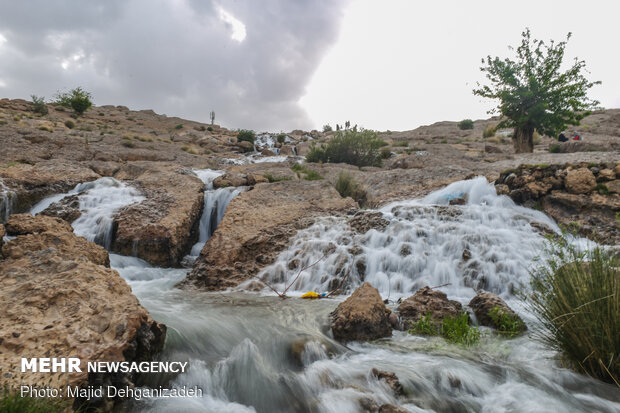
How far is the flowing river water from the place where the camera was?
9.02ft

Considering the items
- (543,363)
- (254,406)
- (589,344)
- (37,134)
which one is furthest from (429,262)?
(37,134)

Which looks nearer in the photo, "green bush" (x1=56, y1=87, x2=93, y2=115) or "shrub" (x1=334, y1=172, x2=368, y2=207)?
"shrub" (x1=334, y1=172, x2=368, y2=207)

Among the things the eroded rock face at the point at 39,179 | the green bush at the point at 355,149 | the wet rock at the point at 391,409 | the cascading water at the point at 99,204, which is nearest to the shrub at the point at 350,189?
the green bush at the point at 355,149

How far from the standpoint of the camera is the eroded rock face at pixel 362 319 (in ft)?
12.9

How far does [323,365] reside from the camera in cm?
323

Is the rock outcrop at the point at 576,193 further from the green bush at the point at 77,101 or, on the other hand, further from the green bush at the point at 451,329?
the green bush at the point at 77,101

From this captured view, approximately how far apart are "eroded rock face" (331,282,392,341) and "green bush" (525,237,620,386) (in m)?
1.69

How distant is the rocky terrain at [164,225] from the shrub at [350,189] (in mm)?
248

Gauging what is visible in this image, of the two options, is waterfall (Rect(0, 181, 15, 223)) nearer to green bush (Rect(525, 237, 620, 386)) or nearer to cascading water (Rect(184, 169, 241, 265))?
cascading water (Rect(184, 169, 241, 265))

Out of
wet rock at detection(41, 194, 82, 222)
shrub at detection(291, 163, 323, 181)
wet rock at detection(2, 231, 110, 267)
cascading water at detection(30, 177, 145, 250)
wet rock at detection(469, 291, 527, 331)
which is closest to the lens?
wet rock at detection(2, 231, 110, 267)

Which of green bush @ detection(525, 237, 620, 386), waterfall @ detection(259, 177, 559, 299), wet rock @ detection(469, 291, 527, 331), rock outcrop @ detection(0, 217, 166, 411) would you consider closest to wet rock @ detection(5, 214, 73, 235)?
rock outcrop @ detection(0, 217, 166, 411)

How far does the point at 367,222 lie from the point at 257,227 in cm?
283

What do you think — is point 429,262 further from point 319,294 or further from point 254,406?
point 254,406

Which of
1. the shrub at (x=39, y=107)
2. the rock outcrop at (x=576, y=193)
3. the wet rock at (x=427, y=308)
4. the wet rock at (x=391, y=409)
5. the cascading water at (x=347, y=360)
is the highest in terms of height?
the shrub at (x=39, y=107)
